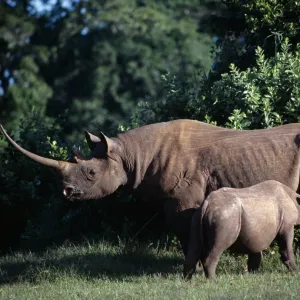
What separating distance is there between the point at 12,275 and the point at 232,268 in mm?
2753

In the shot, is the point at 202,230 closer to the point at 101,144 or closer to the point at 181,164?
the point at 181,164

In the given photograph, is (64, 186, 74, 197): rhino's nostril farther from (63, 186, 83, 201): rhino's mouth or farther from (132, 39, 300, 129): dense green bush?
(132, 39, 300, 129): dense green bush

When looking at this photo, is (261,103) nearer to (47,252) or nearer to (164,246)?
(164,246)

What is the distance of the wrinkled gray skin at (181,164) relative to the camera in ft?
37.8

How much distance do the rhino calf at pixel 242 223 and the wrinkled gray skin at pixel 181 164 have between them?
1.92 ft

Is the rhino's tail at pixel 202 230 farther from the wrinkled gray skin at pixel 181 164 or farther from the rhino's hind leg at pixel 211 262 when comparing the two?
the wrinkled gray skin at pixel 181 164

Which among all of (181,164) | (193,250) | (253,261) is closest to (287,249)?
(253,261)

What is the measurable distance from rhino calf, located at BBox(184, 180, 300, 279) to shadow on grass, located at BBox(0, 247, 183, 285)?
3.79 ft

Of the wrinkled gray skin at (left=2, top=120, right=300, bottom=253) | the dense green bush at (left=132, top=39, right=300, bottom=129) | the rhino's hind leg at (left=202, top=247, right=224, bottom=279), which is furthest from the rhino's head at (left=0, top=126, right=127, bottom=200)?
the dense green bush at (left=132, top=39, right=300, bottom=129)

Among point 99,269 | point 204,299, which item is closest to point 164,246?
point 99,269

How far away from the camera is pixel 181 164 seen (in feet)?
38.1

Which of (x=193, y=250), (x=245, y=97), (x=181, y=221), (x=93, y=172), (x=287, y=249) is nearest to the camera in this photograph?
(x=193, y=250)

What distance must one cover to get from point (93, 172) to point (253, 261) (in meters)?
2.13

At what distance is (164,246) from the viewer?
531 inches
